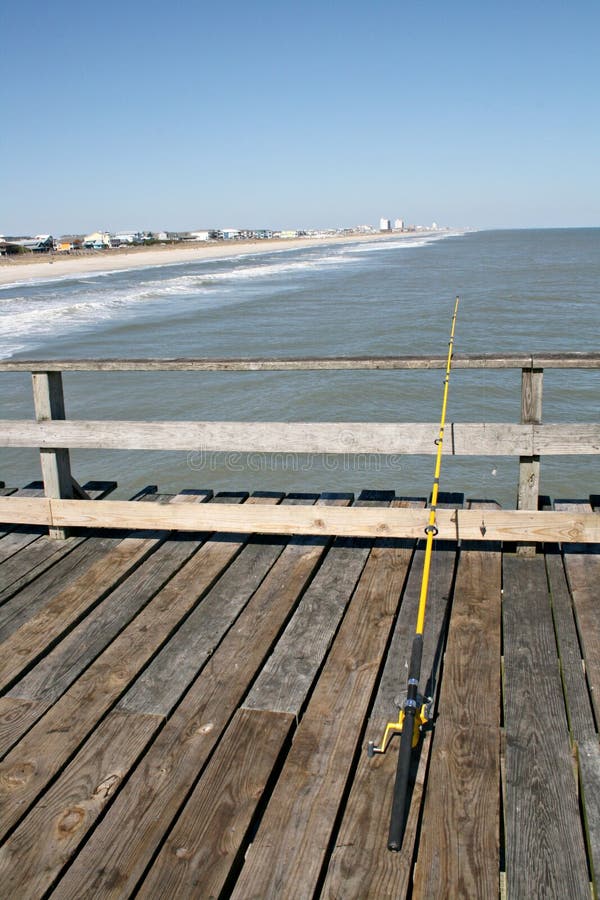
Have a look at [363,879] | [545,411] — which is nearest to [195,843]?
[363,879]

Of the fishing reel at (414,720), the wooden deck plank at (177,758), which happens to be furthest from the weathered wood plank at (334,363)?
the fishing reel at (414,720)

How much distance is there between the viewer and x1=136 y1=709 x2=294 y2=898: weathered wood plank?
196 centimetres

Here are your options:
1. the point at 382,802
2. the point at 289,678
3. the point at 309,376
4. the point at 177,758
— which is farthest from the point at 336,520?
the point at 309,376

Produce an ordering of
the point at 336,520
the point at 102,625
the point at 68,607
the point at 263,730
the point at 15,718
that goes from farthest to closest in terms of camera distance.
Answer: the point at 336,520 < the point at 68,607 < the point at 102,625 < the point at 15,718 < the point at 263,730

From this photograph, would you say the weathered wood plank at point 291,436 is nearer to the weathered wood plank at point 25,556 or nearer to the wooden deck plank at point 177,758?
the weathered wood plank at point 25,556

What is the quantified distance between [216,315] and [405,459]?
668 inches

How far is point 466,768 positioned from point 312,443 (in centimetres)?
186

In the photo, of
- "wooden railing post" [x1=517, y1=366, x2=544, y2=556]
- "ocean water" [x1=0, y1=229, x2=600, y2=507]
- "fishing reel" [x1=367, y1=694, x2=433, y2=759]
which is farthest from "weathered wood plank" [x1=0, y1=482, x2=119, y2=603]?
"ocean water" [x1=0, y1=229, x2=600, y2=507]

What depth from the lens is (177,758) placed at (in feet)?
7.91

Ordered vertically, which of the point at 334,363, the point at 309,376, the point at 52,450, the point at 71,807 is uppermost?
the point at 334,363

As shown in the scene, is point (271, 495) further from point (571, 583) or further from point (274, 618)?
point (571, 583)

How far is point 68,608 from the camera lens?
11.2 feet

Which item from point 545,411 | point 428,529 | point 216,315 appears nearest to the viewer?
point 428,529

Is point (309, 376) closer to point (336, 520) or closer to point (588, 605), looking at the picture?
point (336, 520)
